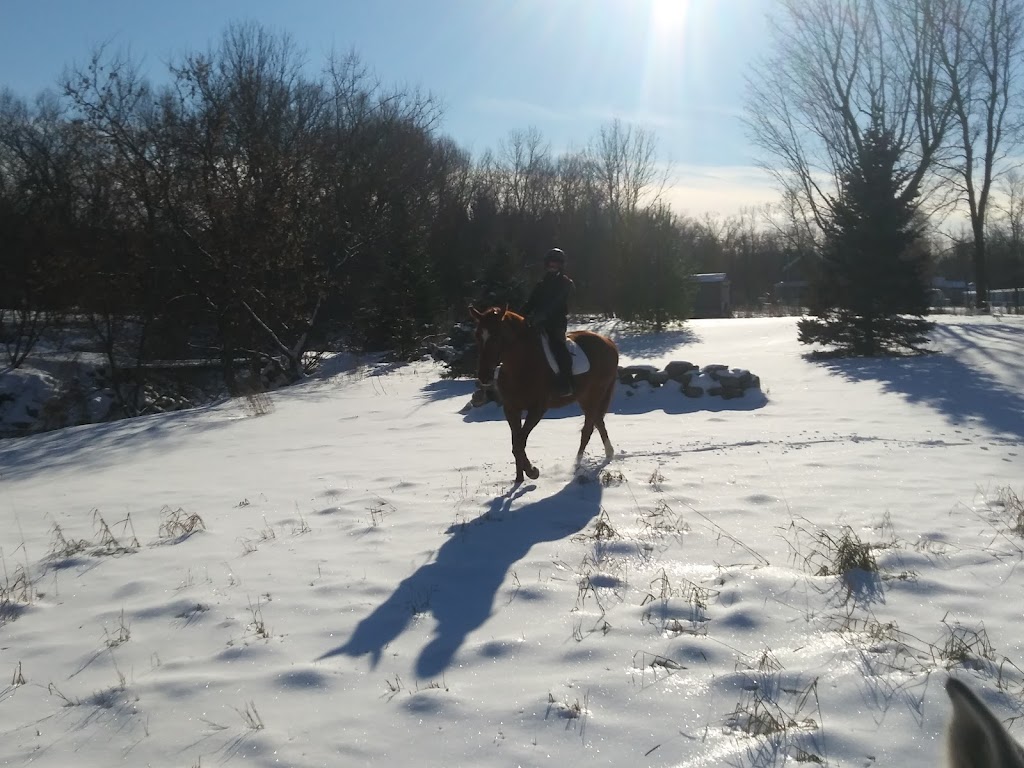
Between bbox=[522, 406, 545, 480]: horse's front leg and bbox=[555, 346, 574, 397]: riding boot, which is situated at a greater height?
bbox=[555, 346, 574, 397]: riding boot

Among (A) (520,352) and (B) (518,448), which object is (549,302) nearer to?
(A) (520,352)

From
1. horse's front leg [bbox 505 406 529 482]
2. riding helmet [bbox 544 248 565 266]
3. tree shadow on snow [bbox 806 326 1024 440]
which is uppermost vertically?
riding helmet [bbox 544 248 565 266]

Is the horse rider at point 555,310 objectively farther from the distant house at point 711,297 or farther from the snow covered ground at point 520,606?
the distant house at point 711,297

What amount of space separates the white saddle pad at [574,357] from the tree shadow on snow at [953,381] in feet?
18.5

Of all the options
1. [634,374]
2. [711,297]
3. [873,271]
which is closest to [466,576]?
[634,374]

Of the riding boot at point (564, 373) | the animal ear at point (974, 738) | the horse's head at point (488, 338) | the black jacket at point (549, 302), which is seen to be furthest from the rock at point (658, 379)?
the animal ear at point (974, 738)

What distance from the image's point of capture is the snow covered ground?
3365mm

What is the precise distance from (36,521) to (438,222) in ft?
124

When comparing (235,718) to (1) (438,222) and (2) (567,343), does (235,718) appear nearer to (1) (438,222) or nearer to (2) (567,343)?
(2) (567,343)

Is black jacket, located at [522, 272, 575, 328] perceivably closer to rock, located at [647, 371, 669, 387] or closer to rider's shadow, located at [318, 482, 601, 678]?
rider's shadow, located at [318, 482, 601, 678]

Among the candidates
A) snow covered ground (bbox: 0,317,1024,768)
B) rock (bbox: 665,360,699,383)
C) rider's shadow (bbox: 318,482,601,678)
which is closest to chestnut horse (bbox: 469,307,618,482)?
snow covered ground (bbox: 0,317,1024,768)

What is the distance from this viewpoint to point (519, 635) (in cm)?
429

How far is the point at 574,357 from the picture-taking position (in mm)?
8930

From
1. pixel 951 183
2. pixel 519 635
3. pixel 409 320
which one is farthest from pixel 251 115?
pixel 951 183
